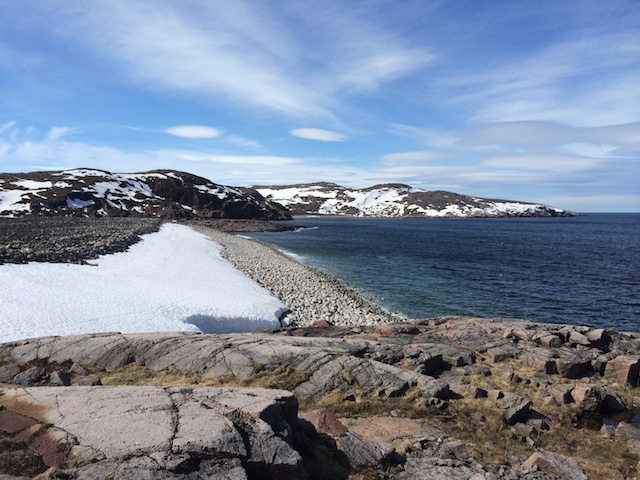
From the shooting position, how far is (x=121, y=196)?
113125mm

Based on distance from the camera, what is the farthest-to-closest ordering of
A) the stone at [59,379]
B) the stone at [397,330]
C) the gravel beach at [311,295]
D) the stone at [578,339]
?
the gravel beach at [311,295] < the stone at [397,330] < the stone at [578,339] < the stone at [59,379]

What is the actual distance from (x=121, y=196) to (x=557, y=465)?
406 feet

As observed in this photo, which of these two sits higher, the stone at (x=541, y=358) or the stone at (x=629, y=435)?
the stone at (x=541, y=358)

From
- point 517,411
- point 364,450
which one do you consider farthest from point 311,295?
point 364,450

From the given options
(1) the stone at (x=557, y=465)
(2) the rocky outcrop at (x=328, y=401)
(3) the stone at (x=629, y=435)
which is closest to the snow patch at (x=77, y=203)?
(2) the rocky outcrop at (x=328, y=401)

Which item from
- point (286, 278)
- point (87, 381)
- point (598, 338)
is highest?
point (87, 381)

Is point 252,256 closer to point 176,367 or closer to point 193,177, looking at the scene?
point 176,367

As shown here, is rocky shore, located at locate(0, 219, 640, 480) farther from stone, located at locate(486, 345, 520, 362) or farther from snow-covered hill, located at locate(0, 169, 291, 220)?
snow-covered hill, located at locate(0, 169, 291, 220)

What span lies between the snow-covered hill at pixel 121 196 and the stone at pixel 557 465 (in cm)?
10263

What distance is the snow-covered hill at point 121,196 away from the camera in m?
94.1

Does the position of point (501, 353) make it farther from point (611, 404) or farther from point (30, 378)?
point (30, 378)

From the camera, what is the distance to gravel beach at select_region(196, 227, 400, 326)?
95.1 feet

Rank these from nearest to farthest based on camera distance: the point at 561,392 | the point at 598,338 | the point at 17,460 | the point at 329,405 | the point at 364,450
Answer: the point at 17,460 < the point at 364,450 < the point at 329,405 < the point at 561,392 < the point at 598,338

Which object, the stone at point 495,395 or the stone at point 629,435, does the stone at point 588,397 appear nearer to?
the stone at point 629,435
